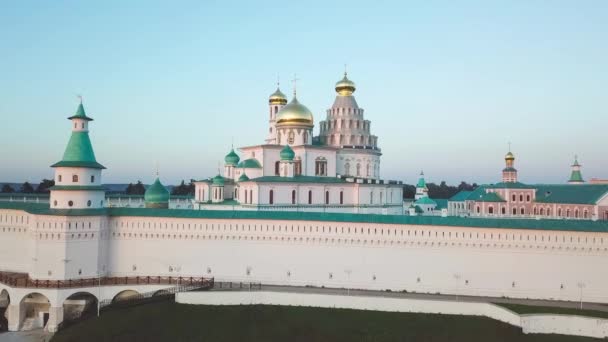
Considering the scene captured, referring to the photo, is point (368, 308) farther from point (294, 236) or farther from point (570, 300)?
point (570, 300)

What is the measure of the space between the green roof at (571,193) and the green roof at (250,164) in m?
24.0

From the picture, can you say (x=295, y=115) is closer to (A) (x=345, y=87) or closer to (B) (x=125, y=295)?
(A) (x=345, y=87)

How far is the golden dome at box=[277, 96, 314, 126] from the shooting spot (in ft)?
119

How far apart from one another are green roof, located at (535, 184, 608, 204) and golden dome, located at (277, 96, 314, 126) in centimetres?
2101

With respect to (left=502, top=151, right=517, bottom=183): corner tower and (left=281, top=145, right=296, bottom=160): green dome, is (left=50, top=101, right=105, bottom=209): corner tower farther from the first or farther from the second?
(left=502, top=151, right=517, bottom=183): corner tower

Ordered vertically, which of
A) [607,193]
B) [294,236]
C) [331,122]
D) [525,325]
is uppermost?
[331,122]

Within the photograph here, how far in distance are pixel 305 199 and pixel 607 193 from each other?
22227 millimetres

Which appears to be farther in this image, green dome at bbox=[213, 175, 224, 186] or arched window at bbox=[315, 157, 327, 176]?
arched window at bbox=[315, 157, 327, 176]

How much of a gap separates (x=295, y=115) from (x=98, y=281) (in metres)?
17.1

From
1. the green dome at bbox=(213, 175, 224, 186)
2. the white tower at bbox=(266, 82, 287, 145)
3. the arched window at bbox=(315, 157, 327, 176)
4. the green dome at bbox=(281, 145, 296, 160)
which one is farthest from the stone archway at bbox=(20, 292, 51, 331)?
the white tower at bbox=(266, 82, 287, 145)

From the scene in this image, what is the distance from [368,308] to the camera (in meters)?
20.9

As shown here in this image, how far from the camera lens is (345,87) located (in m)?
40.2

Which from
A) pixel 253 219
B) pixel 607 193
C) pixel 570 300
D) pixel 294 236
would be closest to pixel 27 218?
pixel 253 219

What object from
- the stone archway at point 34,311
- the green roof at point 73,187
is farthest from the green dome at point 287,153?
the stone archway at point 34,311
